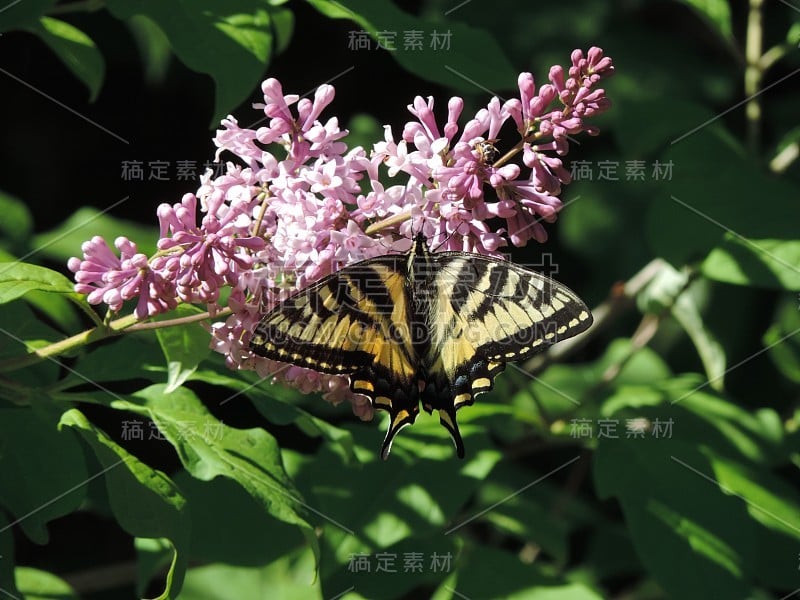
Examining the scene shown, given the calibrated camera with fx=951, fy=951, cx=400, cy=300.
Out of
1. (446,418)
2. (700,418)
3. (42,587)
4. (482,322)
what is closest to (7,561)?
(42,587)

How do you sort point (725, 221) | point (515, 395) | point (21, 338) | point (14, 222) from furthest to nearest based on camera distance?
1. point (515, 395)
2. point (14, 222)
3. point (725, 221)
4. point (21, 338)

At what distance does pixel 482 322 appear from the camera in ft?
8.16

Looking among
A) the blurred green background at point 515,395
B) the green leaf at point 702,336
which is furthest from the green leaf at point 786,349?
the green leaf at point 702,336

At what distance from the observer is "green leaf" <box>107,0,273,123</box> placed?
8.30 ft

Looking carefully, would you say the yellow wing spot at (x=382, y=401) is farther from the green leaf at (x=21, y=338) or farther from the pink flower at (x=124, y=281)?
the green leaf at (x=21, y=338)

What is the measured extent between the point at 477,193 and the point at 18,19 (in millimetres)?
1286

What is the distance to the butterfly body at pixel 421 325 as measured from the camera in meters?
2.26

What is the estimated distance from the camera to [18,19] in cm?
244

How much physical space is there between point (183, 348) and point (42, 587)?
1.37 meters

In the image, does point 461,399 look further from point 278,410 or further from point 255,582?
point 255,582

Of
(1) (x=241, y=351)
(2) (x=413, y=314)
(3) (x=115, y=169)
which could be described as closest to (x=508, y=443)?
(2) (x=413, y=314)

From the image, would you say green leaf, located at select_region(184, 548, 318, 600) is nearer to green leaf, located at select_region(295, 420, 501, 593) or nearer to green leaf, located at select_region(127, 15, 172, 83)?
green leaf, located at select_region(295, 420, 501, 593)

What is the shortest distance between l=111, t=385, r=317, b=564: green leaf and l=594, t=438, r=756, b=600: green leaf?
112cm

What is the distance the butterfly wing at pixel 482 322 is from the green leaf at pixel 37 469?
976mm
